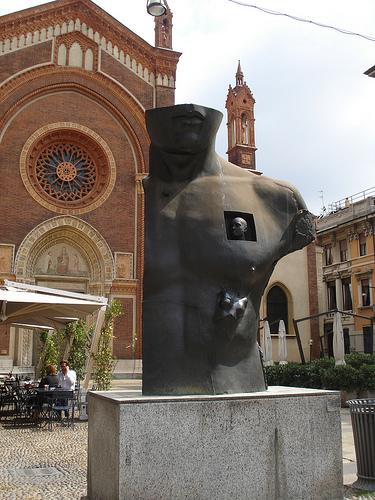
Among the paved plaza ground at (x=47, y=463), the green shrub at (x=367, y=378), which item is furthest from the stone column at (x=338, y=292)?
the paved plaza ground at (x=47, y=463)

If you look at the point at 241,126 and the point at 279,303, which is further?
the point at 279,303

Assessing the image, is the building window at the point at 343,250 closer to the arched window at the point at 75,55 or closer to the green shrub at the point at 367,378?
the arched window at the point at 75,55

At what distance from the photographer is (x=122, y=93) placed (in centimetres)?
2581

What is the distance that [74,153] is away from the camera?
25.5 metres

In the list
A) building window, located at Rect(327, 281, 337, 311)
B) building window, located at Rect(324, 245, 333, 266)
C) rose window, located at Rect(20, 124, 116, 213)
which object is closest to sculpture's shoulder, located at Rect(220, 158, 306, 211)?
rose window, located at Rect(20, 124, 116, 213)

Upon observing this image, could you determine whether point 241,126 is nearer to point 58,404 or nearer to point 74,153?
point 74,153

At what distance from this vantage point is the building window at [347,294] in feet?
127

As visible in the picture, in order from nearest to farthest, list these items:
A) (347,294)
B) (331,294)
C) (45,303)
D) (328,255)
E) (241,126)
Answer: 1. (45,303)
2. (241,126)
3. (347,294)
4. (331,294)
5. (328,255)

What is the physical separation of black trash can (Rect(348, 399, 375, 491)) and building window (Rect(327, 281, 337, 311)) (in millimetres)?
35595

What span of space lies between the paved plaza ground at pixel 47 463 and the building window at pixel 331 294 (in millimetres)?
30160

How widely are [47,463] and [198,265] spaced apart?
4529mm

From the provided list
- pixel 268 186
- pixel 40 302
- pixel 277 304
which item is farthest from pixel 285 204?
pixel 277 304

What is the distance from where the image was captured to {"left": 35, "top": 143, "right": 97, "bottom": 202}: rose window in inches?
966

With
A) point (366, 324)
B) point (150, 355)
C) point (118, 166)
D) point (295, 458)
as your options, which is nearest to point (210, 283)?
point (150, 355)
